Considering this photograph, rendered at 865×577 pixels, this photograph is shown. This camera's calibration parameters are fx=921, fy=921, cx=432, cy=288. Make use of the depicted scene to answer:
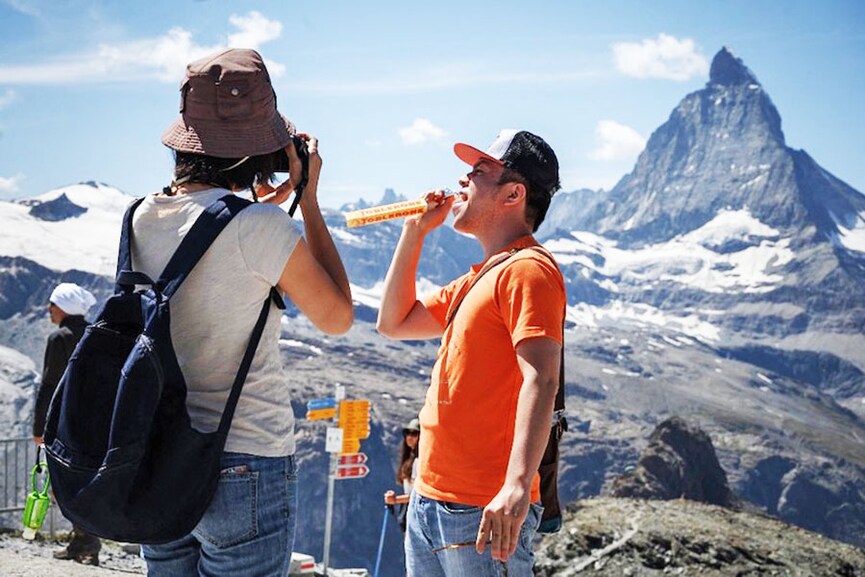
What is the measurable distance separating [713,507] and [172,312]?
1597 cm

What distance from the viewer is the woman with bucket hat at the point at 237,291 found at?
2.65 meters

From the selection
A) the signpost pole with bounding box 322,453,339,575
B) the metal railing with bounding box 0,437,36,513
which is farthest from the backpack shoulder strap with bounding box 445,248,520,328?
the metal railing with bounding box 0,437,36,513

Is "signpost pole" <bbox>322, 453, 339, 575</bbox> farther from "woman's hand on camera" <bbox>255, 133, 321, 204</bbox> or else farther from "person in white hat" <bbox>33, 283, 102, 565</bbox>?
"woman's hand on camera" <bbox>255, 133, 321, 204</bbox>

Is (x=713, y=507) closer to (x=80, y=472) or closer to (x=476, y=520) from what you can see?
(x=476, y=520)

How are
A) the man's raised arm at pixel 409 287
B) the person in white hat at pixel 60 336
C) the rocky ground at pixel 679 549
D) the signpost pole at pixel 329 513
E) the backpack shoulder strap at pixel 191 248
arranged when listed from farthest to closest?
the signpost pole at pixel 329 513
the rocky ground at pixel 679 549
the person in white hat at pixel 60 336
the man's raised arm at pixel 409 287
the backpack shoulder strap at pixel 191 248

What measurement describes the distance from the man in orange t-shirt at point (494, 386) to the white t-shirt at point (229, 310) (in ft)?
2.55

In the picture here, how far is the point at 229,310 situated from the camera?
8.86 feet

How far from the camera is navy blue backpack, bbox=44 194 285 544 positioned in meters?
2.41

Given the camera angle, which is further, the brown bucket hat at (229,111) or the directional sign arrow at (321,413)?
the directional sign arrow at (321,413)

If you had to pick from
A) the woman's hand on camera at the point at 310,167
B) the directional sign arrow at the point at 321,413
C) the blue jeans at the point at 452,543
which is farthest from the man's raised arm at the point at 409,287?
the directional sign arrow at the point at 321,413

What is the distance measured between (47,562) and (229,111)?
8.81 metres

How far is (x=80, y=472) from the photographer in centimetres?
244

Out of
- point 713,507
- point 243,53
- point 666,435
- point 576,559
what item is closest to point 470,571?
point 243,53

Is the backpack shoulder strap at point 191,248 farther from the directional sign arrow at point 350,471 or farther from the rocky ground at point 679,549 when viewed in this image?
the directional sign arrow at point 350,471
